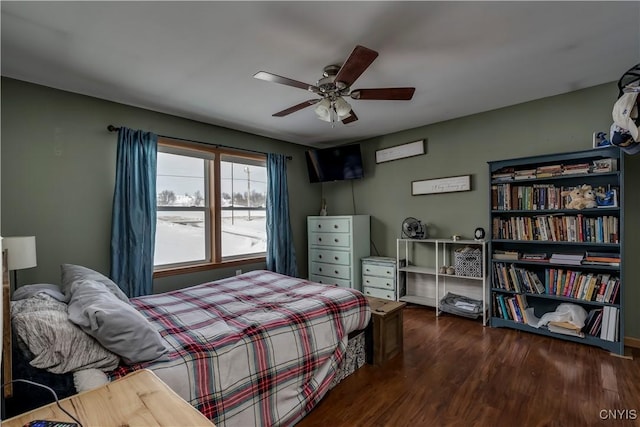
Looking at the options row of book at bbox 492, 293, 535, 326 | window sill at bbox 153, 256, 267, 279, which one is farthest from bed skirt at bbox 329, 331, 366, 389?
window sill at bbox 153, 256, 267, 279

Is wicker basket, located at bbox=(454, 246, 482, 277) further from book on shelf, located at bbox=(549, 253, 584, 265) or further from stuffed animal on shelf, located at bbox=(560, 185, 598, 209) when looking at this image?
stuffed animal on shelf, located at bbox=(560, 185, 598, 209)

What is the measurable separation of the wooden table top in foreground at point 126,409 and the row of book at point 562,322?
3260mm

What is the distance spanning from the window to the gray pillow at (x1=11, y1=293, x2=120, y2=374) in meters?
2.17

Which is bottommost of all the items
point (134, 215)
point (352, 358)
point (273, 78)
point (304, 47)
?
point (352, 358)

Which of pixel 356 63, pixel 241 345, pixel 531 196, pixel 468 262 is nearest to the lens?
pixel 241 345

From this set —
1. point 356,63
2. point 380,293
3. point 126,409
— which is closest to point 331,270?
point 380,293

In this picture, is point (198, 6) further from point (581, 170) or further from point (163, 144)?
point (581, 170)

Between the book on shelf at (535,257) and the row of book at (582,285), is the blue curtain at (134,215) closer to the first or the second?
the book on shelf at (535,257)

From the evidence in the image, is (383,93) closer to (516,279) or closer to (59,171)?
(516,279)

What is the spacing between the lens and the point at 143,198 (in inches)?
124

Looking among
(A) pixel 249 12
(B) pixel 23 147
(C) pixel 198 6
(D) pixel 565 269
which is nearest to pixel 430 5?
(A) pixel 249 12

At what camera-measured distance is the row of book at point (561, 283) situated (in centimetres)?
264

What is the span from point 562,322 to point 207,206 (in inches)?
158

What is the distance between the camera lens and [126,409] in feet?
3.13
